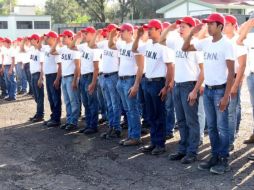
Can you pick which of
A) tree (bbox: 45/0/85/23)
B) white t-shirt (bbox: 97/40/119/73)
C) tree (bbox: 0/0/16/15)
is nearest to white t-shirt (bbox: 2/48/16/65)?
white t-shirt (bbox: 97/40/119/73)

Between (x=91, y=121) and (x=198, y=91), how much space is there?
2909mm

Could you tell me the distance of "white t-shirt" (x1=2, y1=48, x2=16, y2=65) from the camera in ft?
42.2

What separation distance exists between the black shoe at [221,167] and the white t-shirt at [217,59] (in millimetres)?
1045

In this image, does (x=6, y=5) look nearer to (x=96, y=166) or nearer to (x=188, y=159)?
(x=96, y=166)

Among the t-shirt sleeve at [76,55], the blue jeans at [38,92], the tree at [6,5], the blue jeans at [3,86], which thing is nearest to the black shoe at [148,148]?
the t-shirt sleeve at [76,55]

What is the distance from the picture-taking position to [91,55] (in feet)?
25.8

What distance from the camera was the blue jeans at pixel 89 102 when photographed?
798 cm

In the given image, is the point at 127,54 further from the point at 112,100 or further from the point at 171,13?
the point at 171,13

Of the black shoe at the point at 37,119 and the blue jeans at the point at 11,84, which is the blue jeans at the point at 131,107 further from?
the blue jeans at the point at 11,84

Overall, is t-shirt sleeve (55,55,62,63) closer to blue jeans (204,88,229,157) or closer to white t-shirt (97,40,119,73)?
white t-shirt (97,40,119,73)

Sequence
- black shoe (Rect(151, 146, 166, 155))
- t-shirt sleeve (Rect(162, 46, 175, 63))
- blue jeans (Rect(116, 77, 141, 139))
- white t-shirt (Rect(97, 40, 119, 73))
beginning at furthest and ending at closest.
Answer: white t-shirt (Rect(97, 40, 119, 73)) < blue jeans (Rect(116, 77, 141, 139)) < black shoe (Rect(151, 146, 166, 155)) < t-shirt sleeve (Rect(162, 46, 175, 63))

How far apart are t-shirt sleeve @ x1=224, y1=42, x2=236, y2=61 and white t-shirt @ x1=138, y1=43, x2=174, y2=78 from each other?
115 cm

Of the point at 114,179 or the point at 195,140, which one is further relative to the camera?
the point at 195,140

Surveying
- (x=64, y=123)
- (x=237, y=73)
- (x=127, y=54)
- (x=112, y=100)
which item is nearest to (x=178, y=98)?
(x=237, y=73)
